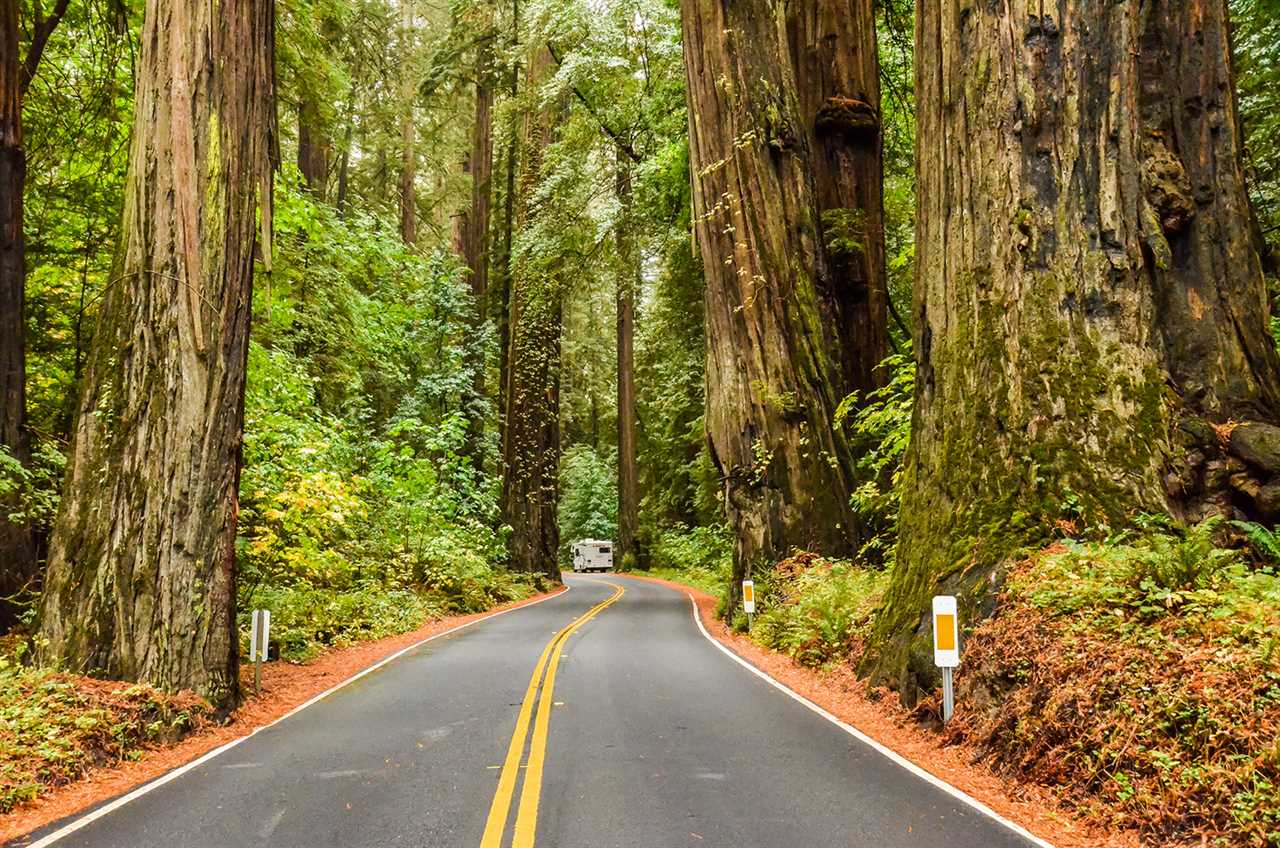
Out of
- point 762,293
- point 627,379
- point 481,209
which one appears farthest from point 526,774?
point 627,379

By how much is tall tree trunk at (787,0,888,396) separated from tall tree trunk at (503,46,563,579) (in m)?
9.52

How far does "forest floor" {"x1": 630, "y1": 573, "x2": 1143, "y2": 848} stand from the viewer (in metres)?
4.53

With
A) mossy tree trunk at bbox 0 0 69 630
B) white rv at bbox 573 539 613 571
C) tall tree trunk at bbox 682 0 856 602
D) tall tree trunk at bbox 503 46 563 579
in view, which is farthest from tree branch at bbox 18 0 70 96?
white rv at bbox 573 539 613 571

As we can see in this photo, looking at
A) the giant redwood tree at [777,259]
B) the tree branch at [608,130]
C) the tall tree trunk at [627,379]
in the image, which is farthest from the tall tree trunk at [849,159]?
the tall tree trunk at [627,379]

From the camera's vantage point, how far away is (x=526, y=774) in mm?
5703

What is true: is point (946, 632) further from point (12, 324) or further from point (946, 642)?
point (12, 324)

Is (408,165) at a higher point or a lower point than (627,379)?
higher

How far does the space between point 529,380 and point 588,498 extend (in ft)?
86.5

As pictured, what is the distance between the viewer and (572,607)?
68.4 feet

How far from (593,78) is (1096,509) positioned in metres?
17.0

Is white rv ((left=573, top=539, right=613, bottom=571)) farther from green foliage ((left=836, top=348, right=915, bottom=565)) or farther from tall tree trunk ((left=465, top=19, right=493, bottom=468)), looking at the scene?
green foliage ((left=836, top=348, right=915, bottom=565))

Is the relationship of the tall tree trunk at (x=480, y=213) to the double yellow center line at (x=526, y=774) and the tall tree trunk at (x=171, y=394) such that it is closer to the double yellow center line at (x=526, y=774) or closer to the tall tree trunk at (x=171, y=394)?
the double yellow center line at (x=526, y=774)

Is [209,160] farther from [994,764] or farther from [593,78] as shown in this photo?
[593,78]

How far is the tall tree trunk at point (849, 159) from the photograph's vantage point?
15.7 meters
